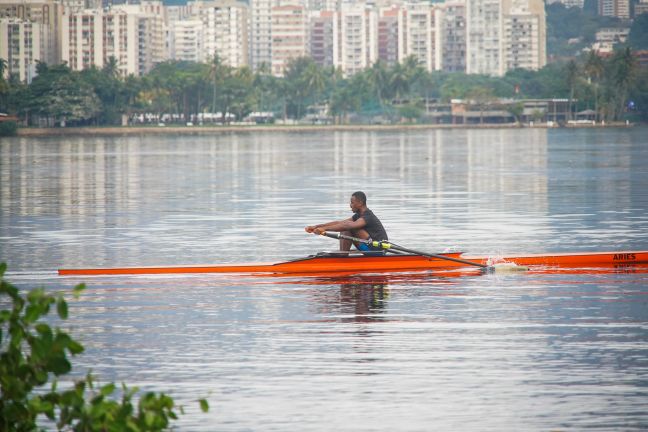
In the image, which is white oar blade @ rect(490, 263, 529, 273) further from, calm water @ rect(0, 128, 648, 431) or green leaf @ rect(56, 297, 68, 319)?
green leaf @ rect(56, 297, 68, 319)

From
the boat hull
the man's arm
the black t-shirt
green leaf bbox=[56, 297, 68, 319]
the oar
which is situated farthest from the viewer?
the black t-shirt

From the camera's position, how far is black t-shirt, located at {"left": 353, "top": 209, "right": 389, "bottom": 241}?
2238cm

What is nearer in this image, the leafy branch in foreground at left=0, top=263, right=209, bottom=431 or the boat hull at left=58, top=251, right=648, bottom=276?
the leafy branch in foreground at left=0, top=263, right=209, bottom=431

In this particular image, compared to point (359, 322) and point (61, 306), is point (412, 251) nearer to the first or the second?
point (359, 322)

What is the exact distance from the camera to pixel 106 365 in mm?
15477

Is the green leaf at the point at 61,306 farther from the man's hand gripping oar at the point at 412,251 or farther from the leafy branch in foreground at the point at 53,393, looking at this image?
the man's hand gripping oar at the point at 412,251

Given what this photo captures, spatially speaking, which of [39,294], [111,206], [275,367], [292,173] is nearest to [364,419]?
[275,367]

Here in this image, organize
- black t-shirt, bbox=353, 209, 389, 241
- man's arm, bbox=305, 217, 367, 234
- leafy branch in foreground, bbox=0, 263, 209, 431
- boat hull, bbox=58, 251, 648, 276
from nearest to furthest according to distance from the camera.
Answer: leafy branch in foreground, bbox=0, 263, 209, 431
man's arm, bbox=305, 217, 367, 234
boat hull, bbox=58, 251, 648, 276
black t-shirt, bbox=353, 209, 389, 241

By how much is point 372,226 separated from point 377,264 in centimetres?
63

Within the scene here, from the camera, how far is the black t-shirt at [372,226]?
2238 cm

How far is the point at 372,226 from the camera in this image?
73.6 feet

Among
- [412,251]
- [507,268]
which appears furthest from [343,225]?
[507,268]

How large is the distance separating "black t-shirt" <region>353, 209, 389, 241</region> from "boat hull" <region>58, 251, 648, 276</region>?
0.39m

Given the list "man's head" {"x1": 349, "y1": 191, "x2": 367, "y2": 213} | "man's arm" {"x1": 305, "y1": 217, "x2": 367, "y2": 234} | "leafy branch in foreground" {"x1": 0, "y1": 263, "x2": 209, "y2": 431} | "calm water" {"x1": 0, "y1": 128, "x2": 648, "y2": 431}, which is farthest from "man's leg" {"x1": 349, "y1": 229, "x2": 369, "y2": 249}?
"leafy branch in foreground" {"x1": 0, "y1": 263, "x2": 209, "y2": 431}
